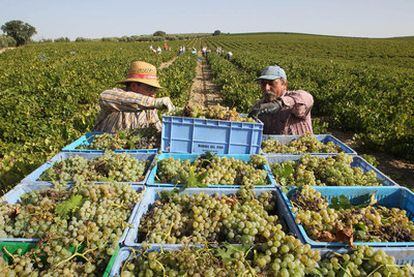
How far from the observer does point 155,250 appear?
1911 millimetres

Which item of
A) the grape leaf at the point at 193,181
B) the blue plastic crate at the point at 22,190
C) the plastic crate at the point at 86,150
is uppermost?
the grape leaf at the point at 193,181

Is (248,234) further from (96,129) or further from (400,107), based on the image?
(400,107)

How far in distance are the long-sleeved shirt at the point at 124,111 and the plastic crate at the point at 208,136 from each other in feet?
1.88

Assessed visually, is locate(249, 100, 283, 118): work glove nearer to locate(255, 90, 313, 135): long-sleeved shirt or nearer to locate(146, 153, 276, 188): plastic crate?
locate(255, 90, 313, 135): long-sleeved shirt

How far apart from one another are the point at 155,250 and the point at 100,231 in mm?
432

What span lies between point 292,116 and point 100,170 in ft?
9.51

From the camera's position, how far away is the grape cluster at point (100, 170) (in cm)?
280

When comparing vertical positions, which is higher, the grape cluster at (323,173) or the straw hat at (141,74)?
the straw hat at (141,74)

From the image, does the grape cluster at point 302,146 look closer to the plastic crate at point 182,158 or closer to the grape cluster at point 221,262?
the plastic crate at point 182,158

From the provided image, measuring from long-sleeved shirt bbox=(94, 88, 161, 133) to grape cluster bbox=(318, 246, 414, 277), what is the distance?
2.64 metres

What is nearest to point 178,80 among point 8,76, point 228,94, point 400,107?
point 228,94

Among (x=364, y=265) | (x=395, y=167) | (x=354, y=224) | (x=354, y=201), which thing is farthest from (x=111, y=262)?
(x=395, y=167)

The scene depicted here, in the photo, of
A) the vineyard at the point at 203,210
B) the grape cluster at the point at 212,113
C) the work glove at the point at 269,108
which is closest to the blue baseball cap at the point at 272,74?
the work glove at the point at 269,108

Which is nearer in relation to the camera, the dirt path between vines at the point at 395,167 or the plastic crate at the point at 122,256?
the plastic crate at the point at 122,256
